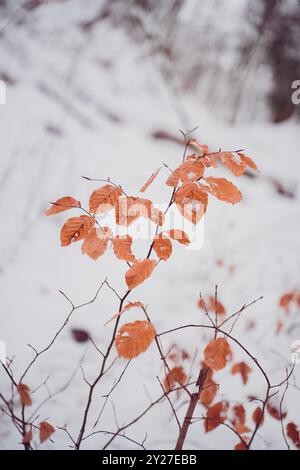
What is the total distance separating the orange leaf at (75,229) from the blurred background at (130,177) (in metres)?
0.53

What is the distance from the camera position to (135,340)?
0.71 metres

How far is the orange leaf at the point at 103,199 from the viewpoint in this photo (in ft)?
2.52

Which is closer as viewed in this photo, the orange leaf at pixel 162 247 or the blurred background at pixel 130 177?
the orange leaf at pixel 162 247

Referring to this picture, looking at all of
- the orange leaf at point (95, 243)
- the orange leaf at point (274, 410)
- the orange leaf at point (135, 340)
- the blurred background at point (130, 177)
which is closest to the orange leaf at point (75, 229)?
the orange leaf at point (95, 243)

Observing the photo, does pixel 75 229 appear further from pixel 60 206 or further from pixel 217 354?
pixel 217 354

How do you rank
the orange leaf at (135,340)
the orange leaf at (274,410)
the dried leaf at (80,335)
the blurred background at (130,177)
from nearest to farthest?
1. the orange leaf at (135,340)
2. the orange leaf at (274,410)
3. the blurred background at (130,177)
4. the dried leaf at (80,335)

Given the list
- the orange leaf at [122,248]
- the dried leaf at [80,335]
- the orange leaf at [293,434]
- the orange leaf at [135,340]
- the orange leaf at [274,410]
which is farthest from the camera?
the dried leaf at [80,335]

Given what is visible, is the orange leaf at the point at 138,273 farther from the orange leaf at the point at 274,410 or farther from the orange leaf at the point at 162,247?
the orange leaf at the point at 274,410

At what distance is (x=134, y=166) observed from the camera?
15.4ft

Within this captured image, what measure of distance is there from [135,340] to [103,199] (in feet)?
1.23

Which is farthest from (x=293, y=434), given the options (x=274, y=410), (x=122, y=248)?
(x=122, y=248)

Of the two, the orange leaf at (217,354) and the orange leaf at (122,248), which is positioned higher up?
the orange leaf at (122,248)
